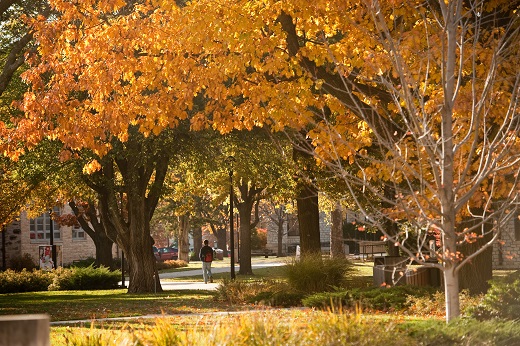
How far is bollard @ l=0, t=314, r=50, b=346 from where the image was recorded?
17.4 feet

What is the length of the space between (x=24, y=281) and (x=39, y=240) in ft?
68.9

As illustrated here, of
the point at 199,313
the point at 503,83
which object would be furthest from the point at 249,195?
the point at 503,83

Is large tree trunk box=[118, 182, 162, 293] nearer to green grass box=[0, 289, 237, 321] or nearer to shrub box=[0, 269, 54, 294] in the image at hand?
green grass box=[0, 289, 237, 321]

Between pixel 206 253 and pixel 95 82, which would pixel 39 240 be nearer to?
pixel 206 253

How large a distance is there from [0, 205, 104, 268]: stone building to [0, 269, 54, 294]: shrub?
37.2 feet

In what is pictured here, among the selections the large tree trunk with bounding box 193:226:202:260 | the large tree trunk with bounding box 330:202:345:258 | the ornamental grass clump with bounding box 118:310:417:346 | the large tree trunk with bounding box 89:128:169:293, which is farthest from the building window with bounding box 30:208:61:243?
the ornamental grass clump with bounding box 118:310:417:346

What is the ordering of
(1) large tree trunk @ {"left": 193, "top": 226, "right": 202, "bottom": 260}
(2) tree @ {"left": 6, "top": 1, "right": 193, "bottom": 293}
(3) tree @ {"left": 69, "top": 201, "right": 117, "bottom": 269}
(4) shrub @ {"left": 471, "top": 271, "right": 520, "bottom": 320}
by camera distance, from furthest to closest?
(1) large tree trunk @ {"left": 193, "top": 226, "right": 202, "bottom": 260} → (3) tree @ {"left": 69, "top": 201, "right": 117, "bottom": 269} → (2) tree @ {"left": 6, "top": 1, "right": 193, "bottom": 293} → (4) shrub @ {"left": 471, "top": 271, "right": 520, "bottom": 320}

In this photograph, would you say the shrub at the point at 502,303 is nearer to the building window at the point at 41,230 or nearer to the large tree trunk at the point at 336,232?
the large tree trunk at the point at 336,232

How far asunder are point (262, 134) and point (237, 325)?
1972cm

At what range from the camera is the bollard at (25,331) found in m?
5.30

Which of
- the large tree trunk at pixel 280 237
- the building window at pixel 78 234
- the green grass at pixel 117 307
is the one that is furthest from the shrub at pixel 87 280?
the large tree trunk at pixel 280 237

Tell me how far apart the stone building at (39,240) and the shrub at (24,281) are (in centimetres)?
1135

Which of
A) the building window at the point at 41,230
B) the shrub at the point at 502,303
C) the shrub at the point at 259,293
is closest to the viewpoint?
the shrub at the point at 502,303

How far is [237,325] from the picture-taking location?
8.99m
